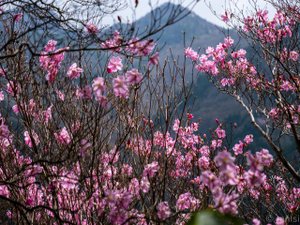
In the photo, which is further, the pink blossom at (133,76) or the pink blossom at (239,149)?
the pink blossom at (239,149)

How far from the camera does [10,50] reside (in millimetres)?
4742

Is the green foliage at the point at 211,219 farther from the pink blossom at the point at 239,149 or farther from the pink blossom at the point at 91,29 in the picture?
the pink blossom at the point at 239,149

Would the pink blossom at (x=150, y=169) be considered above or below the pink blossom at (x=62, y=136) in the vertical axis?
below

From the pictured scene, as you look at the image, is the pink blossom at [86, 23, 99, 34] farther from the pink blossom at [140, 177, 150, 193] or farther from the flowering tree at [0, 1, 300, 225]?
the pink blossom at [140, 177, 150, 193]

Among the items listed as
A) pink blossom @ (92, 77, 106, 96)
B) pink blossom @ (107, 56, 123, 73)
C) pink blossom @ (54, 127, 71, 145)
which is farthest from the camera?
pink blossom @ (54, 127, 71, 145)

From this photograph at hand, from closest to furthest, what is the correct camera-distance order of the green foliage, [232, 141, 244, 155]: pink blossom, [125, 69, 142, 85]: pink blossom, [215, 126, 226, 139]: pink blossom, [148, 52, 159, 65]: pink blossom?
the green foliage, [125, 69, 142, 85]: pink blossom, [148, 52, 159, 65]: pink blossom, [232, 141, 244, 155]: pink blossom, [215, 126, 226, 139]: pink blossom

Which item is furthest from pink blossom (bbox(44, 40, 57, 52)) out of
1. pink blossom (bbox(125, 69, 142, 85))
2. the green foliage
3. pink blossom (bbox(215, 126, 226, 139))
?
pink blossom (bbox(215, 126, 226, 139))

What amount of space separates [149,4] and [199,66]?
6.25 m

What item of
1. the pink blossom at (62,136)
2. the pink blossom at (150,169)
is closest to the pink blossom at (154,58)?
the pink blossom at (150,169)

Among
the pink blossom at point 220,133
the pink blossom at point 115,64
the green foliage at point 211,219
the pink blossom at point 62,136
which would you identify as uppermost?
the pink blossom at point 115,64

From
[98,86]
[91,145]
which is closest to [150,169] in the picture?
[98,86]

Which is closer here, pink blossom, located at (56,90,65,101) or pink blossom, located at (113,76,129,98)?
pink blossom, located at (113,76,129,98)

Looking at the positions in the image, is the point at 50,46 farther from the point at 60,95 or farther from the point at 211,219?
the point at 211,219

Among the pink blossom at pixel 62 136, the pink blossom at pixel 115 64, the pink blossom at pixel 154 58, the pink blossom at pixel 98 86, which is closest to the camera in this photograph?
the pink blossom at pixel 98 86
